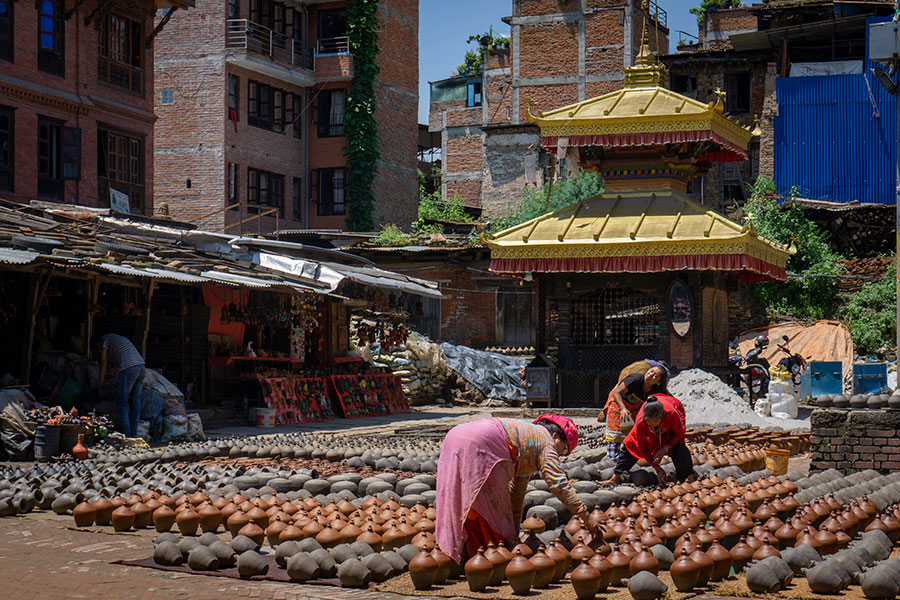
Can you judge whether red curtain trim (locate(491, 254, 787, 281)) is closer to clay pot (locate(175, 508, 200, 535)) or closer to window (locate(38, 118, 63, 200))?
window (locate(38, 118, 63, 200))

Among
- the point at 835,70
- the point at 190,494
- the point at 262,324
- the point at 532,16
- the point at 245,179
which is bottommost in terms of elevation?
the point at 190,494

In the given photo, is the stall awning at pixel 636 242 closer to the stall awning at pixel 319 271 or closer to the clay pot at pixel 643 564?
the stall awning at pixel 319 271

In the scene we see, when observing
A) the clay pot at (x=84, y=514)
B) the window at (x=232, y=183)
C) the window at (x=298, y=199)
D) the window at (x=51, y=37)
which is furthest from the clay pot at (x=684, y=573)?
the window at (x=298, y=199)

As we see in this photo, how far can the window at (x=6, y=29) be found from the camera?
2425 cm

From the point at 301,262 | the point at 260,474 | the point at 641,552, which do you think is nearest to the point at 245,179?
the point at 301,262

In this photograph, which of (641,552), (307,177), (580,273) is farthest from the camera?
(307,177)

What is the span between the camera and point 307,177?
132 feet

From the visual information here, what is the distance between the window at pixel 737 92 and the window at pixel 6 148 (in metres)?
Answer: 25.5

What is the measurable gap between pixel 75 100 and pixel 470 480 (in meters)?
21.9

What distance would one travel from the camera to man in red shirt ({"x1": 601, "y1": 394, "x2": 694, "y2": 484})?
1023 centimetres

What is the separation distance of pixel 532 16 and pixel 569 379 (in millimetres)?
25837

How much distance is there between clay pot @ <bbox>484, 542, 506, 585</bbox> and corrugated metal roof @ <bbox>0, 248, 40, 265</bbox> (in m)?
8.97

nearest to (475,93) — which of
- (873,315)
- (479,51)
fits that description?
(479,51)

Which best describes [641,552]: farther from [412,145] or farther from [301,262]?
[412,145]
